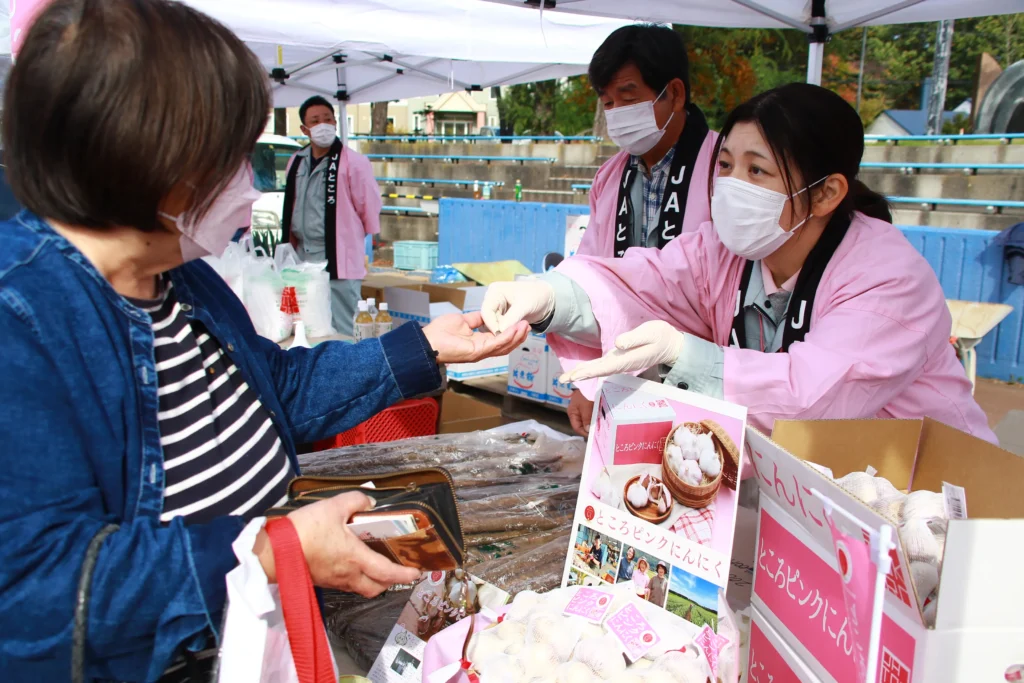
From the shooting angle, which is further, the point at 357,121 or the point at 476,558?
the point at 357,121

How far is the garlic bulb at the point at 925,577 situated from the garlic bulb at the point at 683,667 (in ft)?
1.17

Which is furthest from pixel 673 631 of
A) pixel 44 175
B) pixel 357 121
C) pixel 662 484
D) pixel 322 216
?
pixel 357 121

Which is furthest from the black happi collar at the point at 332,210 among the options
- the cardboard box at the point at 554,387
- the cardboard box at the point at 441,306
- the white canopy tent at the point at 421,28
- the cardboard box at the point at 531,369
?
the cardboard box at the point at 554,387

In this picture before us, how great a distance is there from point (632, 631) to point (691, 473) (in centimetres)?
30

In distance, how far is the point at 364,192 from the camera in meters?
6.18

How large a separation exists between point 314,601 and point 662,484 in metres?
0.69

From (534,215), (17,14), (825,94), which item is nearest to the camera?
(825,94)

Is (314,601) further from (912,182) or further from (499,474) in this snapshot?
(912,182)

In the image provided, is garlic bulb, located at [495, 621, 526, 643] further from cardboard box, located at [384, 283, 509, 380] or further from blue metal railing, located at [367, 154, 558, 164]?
blue metal railing, located at [367, 154, 558, 164]

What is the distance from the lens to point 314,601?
974mm

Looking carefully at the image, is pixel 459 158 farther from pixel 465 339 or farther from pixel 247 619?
pixel 247 619

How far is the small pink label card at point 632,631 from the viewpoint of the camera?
4.14ft

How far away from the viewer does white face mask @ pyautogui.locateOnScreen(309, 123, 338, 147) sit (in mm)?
6039

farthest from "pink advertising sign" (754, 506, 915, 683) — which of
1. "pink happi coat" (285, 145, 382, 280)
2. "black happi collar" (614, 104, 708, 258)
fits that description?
"pink happi coat" (285, 145, 382, 280)
